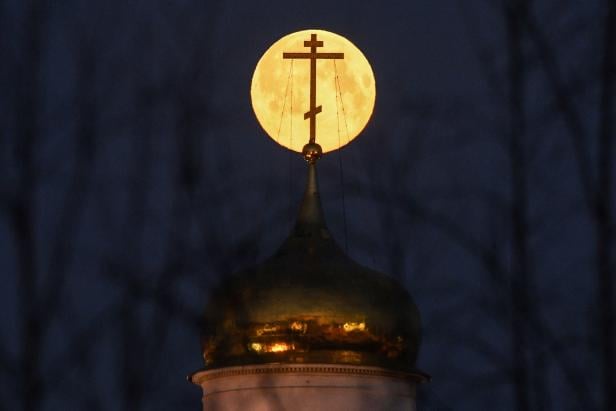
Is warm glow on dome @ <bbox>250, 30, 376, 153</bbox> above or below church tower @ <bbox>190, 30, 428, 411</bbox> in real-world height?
above

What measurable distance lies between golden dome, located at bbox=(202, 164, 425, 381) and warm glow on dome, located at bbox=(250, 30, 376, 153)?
138cm

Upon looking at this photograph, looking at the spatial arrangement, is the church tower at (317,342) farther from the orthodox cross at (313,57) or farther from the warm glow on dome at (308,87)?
the orthodox cross at (313,57)

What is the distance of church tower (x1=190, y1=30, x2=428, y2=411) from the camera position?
19.3 metres

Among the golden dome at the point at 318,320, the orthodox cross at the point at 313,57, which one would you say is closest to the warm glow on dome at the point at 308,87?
the orthodox cross at the point at 313,57

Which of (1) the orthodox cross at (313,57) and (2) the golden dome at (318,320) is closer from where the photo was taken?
(2) the golden dome at (318,320)

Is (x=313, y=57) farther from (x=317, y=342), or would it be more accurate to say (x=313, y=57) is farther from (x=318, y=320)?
(x=317, y=342)

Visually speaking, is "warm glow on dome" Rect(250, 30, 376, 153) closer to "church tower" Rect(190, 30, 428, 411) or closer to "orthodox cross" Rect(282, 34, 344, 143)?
"orthodox cross" Rect(282, 34, 344, 143)

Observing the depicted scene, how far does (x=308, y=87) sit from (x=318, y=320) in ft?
9.18

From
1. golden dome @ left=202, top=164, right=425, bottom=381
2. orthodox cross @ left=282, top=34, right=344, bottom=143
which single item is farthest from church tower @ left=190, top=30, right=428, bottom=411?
orthodox cross @ left=282, top=34, right=344, bottom=143

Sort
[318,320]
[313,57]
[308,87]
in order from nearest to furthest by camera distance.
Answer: [318,320]
[313,57]
[308,87]

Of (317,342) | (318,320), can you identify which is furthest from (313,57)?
(317,342)

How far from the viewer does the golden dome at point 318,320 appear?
19.3 metres

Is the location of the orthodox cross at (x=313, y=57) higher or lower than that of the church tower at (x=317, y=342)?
higher

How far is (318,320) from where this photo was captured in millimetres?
19391
